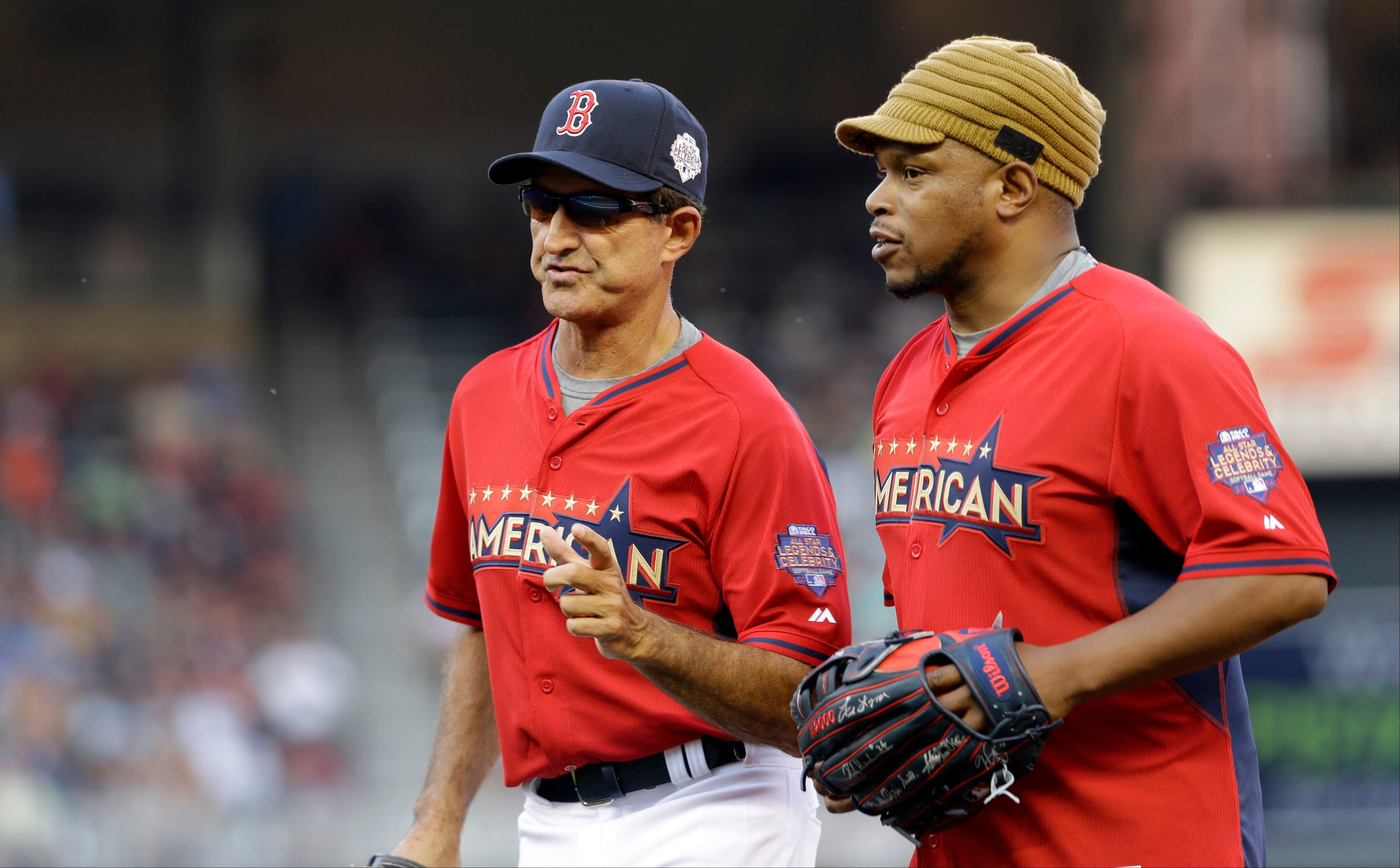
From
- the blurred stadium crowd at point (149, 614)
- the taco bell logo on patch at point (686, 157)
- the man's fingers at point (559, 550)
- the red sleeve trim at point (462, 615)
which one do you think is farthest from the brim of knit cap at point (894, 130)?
the blurred stadium crowd at point (149, 614)

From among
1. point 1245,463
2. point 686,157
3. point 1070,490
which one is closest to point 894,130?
point 686,157

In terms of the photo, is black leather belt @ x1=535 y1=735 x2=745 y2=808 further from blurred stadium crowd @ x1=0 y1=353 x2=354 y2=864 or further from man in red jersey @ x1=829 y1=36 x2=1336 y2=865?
blurred stadium crowd @ x1=0 y1=353 x2=354 y2=864

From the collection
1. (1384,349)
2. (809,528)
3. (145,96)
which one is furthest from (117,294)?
(809,528)

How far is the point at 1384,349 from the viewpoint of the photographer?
10977mm

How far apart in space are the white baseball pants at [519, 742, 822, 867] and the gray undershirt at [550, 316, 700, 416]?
25.5 inches

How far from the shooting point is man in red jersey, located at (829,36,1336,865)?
83.1 inches

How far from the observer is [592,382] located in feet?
9.34

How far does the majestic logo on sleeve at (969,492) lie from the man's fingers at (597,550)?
470mm

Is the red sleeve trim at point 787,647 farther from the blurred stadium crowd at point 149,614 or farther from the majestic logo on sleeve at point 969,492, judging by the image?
the blurred stadium crowd at point 149,614

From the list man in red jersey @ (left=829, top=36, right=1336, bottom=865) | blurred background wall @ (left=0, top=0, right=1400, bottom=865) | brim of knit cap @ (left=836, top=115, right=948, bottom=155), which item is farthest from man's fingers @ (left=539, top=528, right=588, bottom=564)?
blurred background wall @ (left=0, top=0, right=1400, bottom=865)

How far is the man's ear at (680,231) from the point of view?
282cm

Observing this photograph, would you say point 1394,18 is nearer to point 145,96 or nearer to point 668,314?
point 145,96

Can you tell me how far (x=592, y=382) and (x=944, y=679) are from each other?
97 cm

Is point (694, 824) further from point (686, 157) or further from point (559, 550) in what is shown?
point (686, 157)
